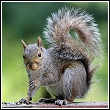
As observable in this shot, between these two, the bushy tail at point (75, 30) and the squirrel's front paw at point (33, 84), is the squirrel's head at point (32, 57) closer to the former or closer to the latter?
the squirrel's front paw at point (33, 84)

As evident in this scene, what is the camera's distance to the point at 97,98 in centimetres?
592

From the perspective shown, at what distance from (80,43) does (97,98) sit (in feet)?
6.80

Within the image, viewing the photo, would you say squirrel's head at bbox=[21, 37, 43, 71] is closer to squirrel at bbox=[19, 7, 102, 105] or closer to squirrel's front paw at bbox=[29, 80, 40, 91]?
squirrel at bbox=[19, 7, 102, 105]

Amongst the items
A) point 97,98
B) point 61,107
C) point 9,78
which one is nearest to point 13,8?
point 9,78

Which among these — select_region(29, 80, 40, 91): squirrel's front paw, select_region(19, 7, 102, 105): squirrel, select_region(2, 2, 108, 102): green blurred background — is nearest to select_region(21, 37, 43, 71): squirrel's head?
select_region(19, 7, 102, 105): squirrel

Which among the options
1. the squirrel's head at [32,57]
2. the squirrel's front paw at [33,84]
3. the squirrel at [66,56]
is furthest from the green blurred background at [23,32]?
the squirrel's head at [32,57]

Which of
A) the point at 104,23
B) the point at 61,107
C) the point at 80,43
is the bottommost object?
the point at 61,107

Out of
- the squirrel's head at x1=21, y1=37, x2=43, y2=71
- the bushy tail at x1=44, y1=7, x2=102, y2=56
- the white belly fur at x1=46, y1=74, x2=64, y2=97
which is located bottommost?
the white belly fur at x1=46, y1=74, x2=64, y2=97

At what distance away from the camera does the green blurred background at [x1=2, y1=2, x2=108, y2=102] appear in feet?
20.1

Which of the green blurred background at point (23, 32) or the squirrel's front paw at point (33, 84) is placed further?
the green blurred background at point (23, 32)

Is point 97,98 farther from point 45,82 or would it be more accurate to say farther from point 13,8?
point 45,82

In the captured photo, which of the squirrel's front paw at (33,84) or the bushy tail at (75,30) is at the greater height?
the bushy tail at (75,30)

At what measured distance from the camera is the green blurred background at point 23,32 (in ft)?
20.1

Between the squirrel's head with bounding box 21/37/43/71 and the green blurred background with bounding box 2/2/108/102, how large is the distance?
2313 millimetres
